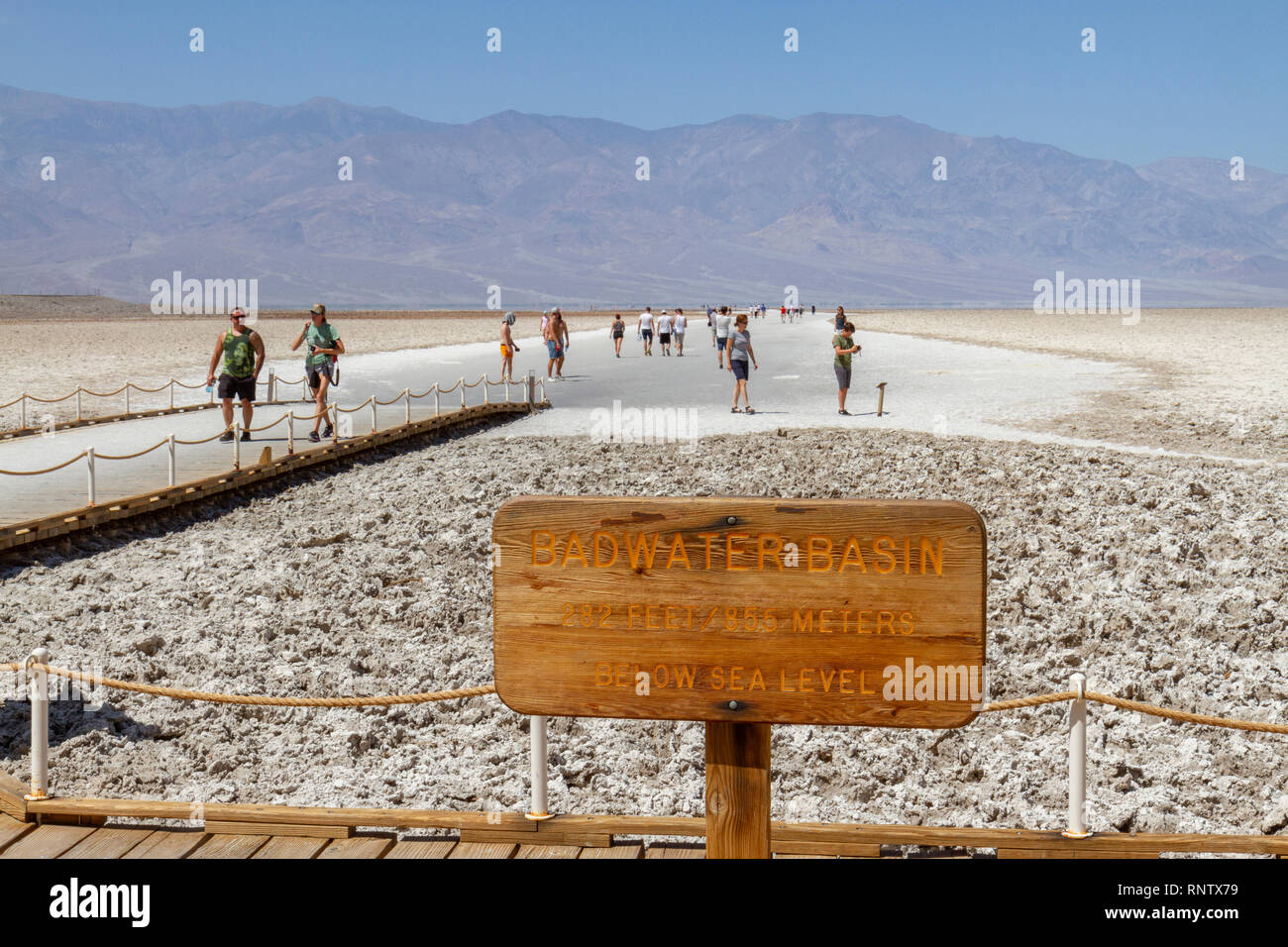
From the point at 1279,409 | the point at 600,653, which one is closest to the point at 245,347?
the point at 600,653

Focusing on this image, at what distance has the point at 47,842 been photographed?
16.6 ft

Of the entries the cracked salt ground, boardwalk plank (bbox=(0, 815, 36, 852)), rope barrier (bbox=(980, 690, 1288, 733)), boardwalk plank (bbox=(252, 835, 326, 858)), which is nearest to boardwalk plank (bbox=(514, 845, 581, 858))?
boardwalk plank (bbox=(252, 835, 326, 858))

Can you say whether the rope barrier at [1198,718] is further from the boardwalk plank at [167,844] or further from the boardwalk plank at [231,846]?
the boardwalk plank at [167,844]

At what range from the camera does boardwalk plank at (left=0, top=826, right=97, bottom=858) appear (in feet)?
16.2

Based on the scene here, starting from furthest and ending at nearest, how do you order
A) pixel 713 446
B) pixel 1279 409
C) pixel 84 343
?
pixel 84 343 → pixel 1279 409 → pixel 713 446

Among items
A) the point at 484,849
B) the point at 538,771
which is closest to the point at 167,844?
the point at 484,849

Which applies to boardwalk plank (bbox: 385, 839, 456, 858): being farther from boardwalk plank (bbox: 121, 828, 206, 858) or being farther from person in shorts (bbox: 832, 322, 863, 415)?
person in shorts (bbox: 832, 322, 863, 415)

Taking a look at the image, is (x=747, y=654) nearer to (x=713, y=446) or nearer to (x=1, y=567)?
(x=1, y=567)

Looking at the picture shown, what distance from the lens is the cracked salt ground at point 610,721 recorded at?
891 centimetres

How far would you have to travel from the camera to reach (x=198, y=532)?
13328 millimetres

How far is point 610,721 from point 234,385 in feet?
27.3

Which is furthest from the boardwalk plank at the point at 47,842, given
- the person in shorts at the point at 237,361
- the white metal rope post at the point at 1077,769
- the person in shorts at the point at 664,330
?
the person in shorts at the point at 664,330

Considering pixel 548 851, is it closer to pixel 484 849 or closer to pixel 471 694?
pixel 484 849

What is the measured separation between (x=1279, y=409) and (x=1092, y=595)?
38.4ft
